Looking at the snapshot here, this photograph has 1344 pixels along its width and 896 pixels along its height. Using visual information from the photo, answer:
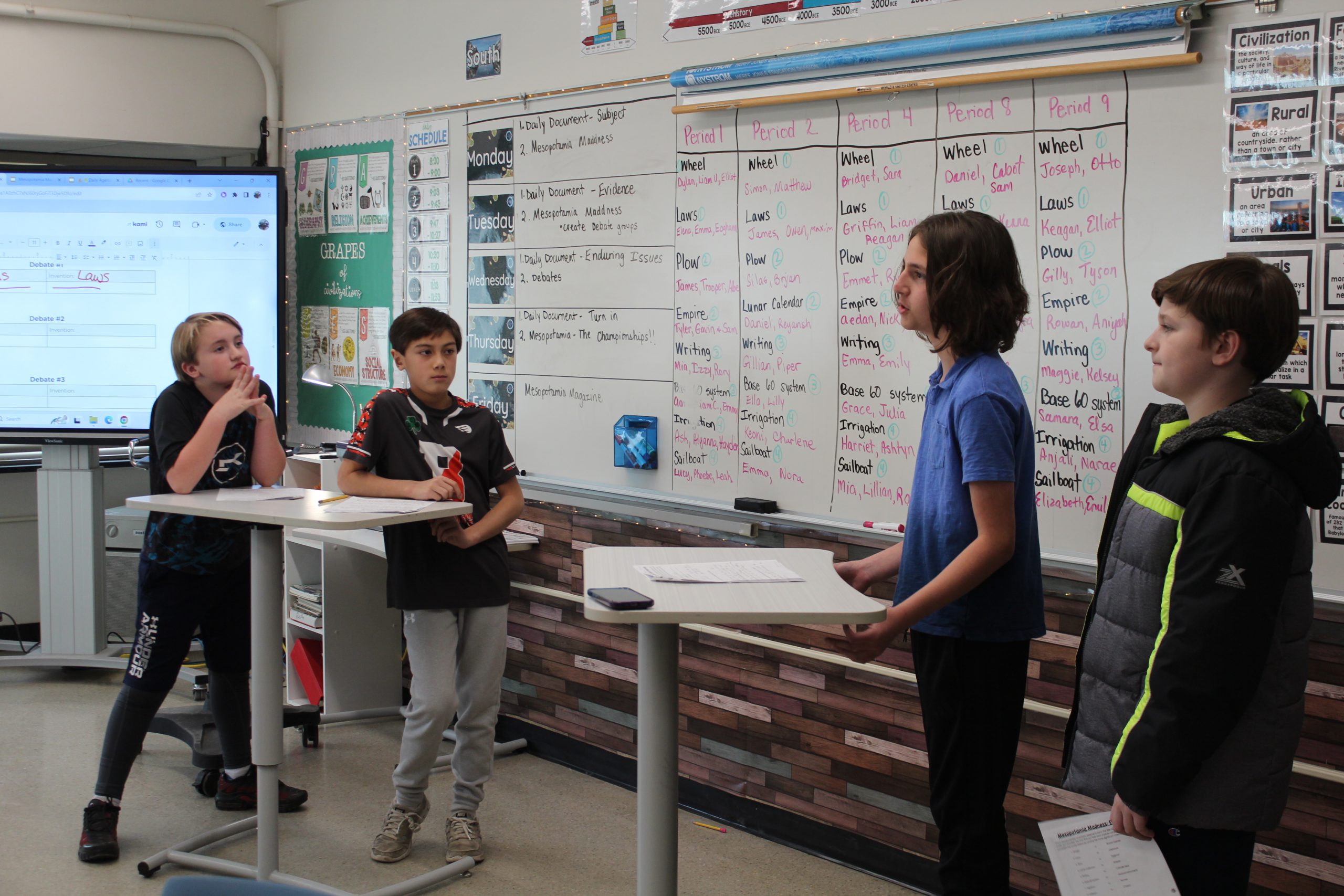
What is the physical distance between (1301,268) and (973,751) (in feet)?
3.97

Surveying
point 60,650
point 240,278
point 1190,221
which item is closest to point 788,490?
point 1190,221

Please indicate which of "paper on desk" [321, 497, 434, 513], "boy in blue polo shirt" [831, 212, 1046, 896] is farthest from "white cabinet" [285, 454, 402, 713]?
"boy in blue polo shirt" [831, 212, 1046, 896]

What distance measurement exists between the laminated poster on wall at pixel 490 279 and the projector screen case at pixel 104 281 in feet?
2.96

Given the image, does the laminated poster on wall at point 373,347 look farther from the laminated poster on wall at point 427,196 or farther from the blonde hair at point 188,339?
the blonde hair at point 188,339

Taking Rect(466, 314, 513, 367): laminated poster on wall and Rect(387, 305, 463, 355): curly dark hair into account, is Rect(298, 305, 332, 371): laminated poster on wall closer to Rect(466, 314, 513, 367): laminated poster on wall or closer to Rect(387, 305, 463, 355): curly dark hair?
Rect(466, 314, 513, 367): laminated poster on wall

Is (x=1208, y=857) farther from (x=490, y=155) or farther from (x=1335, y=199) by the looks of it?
(x=490, y=155)

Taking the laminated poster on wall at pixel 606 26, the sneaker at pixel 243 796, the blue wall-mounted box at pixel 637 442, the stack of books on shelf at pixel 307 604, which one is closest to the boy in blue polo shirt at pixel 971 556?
the blue wall-mounted box at pixel 637 442

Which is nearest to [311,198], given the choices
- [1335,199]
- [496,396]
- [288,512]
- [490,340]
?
[490,340]

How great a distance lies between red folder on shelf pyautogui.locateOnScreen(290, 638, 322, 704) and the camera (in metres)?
4.03

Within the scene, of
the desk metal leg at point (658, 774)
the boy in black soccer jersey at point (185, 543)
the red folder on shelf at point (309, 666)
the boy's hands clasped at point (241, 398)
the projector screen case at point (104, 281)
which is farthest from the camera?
the projector screen case at point (104, 281)

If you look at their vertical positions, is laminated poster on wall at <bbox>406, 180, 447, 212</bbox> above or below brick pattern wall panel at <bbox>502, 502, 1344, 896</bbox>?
above

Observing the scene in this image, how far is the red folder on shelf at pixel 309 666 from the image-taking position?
13.2 ft

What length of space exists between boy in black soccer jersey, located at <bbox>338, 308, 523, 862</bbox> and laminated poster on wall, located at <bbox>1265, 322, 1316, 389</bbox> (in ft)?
5.76

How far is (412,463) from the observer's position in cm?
271
